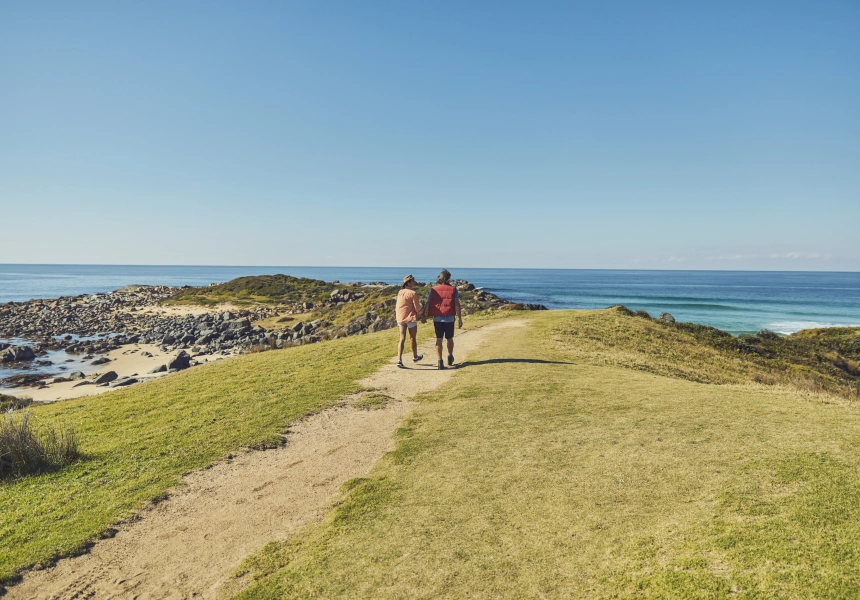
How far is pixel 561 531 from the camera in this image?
5.55 meters

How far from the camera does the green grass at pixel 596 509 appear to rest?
14.9 feet

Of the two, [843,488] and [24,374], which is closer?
[843,488]

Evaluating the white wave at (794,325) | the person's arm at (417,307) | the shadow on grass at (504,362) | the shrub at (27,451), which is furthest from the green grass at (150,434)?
A: the white wave at (794,325)

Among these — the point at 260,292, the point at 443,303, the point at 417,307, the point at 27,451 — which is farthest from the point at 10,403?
the point at 260,292

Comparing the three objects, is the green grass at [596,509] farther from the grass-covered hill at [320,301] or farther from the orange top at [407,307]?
the grass-covered hill at [320,301]

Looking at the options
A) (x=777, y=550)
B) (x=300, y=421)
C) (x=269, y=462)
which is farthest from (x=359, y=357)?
(x=777, y=550)

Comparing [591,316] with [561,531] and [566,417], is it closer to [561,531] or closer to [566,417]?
[566,417]

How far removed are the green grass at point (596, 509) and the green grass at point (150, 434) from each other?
3012 millimetres

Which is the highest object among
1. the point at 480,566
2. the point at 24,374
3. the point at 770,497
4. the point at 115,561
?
the point at 770,497

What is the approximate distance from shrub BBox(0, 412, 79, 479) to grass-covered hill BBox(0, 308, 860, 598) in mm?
347

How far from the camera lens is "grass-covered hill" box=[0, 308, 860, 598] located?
4.68 m

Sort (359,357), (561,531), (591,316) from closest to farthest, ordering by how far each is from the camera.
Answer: (561,531) < (359,357) < (591,316)

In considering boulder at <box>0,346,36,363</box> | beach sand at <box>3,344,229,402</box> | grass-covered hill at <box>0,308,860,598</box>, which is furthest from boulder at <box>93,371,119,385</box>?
grass-covered hill at <box>0,308,860,598</box>

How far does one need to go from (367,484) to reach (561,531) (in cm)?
320
